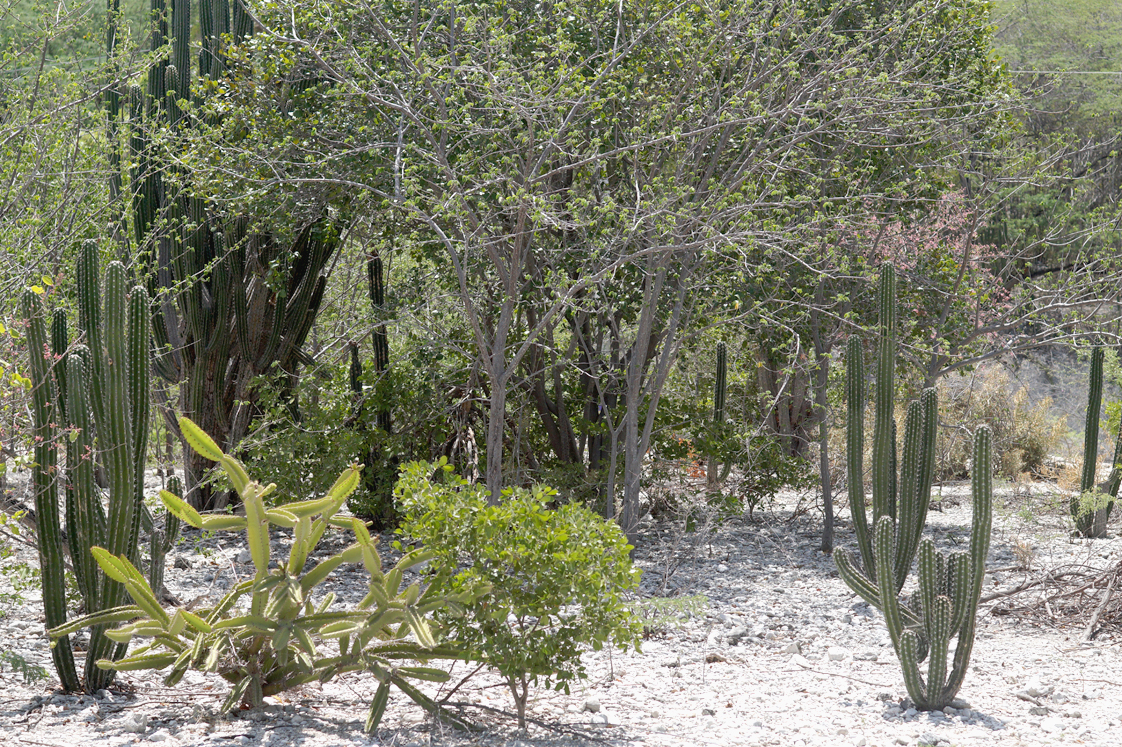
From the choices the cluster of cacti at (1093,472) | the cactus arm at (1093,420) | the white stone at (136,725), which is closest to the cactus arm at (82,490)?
the white stone at (136,725)

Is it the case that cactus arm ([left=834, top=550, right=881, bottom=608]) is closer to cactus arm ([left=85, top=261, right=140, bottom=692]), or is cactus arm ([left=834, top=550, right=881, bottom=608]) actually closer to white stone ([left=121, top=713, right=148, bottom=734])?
white stone ([left=121, top=713, right=148, bottom=734])

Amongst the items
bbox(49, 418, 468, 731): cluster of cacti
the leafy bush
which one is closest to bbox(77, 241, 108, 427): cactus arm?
bbox(49, 418, 468, 731): cluster of cacti

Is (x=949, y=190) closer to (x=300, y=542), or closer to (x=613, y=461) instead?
(x=613, y=461)

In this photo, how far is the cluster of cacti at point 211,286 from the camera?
22.2ft

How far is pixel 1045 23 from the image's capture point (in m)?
16.6

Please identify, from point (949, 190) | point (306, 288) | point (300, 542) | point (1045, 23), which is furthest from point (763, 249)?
point (1045, 23)

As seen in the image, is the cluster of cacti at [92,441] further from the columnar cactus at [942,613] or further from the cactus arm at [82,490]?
the columnar cactus at [942,613]

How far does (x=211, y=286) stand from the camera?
274 inches

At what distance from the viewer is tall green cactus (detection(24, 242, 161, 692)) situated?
11.4ft

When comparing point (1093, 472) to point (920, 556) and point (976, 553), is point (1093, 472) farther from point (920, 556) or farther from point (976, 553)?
point (920, 556)

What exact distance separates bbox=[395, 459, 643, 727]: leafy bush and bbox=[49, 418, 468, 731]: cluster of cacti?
95 mm

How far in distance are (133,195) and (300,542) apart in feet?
12.0

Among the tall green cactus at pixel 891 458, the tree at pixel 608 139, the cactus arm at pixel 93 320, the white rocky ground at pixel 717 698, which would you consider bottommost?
the white rocky ground at pixel 717 698

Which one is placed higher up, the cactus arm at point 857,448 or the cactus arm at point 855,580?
the cactus arm at point 857,448
